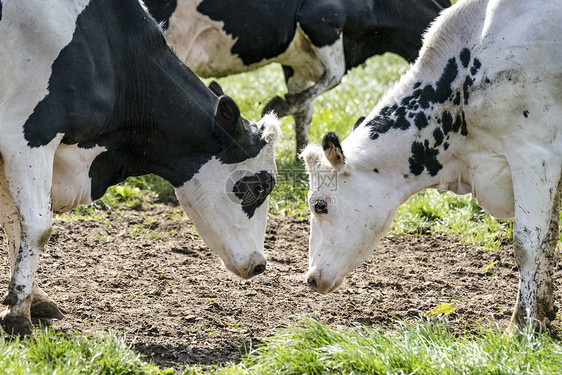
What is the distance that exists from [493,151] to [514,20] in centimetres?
88

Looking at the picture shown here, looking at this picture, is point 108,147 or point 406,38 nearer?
point 108,147

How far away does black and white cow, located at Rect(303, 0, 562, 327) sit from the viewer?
5.65 metres

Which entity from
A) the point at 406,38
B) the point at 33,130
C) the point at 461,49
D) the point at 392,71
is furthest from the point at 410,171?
the point at 392,71

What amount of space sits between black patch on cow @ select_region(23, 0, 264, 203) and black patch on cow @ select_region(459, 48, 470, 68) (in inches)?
60.0

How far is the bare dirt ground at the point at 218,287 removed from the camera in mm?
5961

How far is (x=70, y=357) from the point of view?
4.91 meters

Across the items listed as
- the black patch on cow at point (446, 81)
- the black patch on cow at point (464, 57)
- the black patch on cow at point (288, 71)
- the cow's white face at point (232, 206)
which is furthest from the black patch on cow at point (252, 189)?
the black patch on cow at point (288, 71)

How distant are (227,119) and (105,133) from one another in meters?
0.85

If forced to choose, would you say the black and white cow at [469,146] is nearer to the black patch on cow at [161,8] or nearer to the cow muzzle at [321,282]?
the cow muzzle at [321,282]

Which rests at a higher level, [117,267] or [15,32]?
[15,32]

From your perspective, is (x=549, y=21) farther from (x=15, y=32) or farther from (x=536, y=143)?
(x=15, y=32)

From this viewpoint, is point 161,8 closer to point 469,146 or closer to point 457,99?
point 457,99

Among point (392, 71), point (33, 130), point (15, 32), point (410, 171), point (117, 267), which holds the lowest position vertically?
point (392, 71)

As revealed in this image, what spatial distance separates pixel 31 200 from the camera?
17.8 ft
